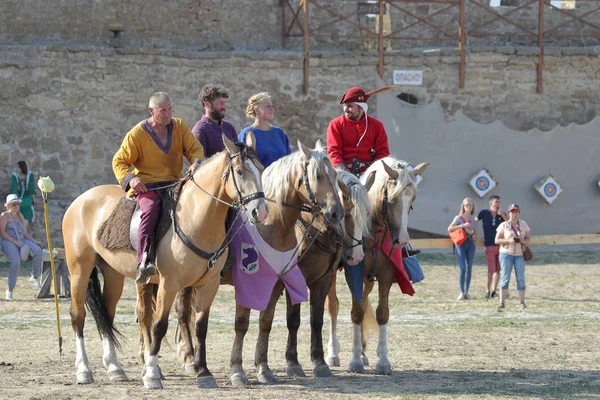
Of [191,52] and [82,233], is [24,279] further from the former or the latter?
[82,233]

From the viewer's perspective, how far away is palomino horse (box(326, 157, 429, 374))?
9.70 metres

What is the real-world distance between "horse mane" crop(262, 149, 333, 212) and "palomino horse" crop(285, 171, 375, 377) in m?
0.55

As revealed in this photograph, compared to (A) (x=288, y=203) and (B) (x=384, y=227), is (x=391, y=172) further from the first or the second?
(A) (x=288, y=203)

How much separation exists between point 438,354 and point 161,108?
394 cm

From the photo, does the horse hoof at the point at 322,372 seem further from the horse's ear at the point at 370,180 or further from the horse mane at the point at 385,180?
the horse's ear at the point at 370,180

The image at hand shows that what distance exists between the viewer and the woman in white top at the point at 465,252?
1670cm

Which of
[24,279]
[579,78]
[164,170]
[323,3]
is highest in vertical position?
[323,3]

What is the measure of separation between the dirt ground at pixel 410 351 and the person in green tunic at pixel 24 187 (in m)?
1.87

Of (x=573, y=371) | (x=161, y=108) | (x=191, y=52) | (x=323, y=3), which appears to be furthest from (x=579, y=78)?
(x=161, y=108)

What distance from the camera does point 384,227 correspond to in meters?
9.92

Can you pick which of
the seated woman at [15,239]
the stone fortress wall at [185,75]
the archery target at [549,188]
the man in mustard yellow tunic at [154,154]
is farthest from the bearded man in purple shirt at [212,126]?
the archery target at [549,188]

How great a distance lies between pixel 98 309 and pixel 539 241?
35.1ft

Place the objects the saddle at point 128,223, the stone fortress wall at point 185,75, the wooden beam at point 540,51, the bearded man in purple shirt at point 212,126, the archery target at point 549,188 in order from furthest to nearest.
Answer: the wooden beam at point 540,51 < the archery target at point 549,188 < the stone fortress wall at point 185,75 < the bearded man in purple shirt at point 212,126 < the saddle at point 128,223

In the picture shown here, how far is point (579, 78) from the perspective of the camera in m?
22.7
